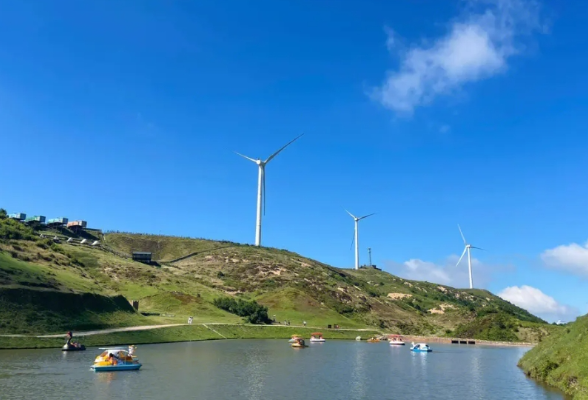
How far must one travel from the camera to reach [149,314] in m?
141

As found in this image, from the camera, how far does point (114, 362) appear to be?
63.6 m

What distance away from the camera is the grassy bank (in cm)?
8289

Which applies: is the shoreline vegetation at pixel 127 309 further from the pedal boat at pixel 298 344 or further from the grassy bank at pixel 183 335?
the pedal boat at pixel 298 344

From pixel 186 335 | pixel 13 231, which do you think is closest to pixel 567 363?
pixel 186 335

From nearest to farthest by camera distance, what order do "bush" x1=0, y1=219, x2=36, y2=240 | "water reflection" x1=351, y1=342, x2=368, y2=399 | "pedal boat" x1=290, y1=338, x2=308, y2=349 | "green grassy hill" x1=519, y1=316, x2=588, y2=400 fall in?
"green grassy hill" x1=519, y1=316, x2=588, y2=400, "water reflection" x1=351, y1=342, x2=368, y2=399, "pedal boat" x1=290, y1=338, x2=308, y2=349, "bush" x1=0, y1=219, x2=36, y2=240

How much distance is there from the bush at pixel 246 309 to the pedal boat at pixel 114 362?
9375cm

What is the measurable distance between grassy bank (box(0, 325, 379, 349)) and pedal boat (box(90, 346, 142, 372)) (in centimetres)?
2548

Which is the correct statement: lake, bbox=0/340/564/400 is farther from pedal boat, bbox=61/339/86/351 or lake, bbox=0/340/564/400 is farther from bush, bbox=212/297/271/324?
bush, bbox=212/297/271/324

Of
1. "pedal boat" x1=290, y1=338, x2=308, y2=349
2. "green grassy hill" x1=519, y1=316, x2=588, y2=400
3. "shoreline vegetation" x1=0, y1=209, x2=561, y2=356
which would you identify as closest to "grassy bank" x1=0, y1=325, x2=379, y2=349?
"shoreline vegetation" x1=0, y1=209, x2=561, y2=356

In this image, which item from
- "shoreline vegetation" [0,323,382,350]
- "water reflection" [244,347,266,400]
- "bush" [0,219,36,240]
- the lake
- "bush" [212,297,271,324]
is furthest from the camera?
"bush" [212,297,271,324]

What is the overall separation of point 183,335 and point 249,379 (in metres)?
64.9

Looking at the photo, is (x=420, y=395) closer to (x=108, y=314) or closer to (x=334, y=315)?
(x=108, y=314)

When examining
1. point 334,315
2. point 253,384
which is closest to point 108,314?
point 253,384

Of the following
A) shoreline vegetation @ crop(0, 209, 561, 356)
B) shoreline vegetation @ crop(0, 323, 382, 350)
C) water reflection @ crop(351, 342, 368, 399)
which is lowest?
water reflection @ crop(351, 342, 368, 399)
